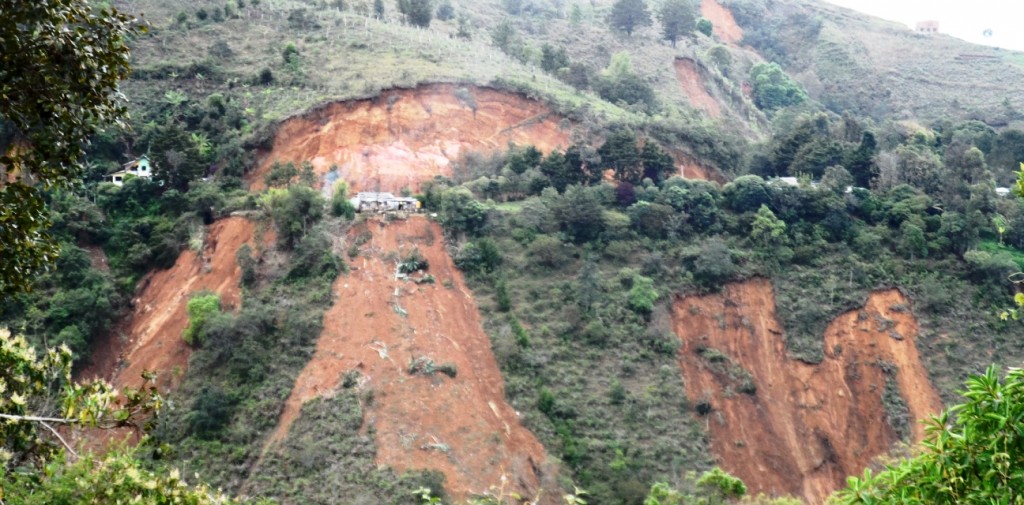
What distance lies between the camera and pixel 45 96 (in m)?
6.73

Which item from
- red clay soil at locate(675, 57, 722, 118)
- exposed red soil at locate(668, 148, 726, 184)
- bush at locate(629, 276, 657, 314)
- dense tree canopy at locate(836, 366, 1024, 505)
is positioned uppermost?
dense tree canopy at locate(836, 366, 1024, 505)

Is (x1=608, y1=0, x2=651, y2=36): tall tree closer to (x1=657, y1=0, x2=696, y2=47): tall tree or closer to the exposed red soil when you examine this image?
(x1=657, y1=0, x2=696, y2=47): tall tree

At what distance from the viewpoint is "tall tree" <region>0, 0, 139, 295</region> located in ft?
21.5

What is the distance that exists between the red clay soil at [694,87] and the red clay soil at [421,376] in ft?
87.7

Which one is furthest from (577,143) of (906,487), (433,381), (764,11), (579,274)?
(764,11)

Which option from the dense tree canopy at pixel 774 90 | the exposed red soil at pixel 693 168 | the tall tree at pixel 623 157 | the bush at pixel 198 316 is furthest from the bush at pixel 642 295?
the dense tree canopy at pixel 774 90

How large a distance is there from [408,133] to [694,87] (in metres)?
23.6

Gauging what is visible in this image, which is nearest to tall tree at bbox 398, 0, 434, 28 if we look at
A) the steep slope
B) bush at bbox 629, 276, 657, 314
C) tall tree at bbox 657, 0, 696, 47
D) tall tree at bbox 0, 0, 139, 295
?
tall tree at bbox 657, 0, 696, 47

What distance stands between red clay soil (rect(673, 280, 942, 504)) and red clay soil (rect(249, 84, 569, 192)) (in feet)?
40.8

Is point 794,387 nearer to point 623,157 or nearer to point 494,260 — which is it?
point 494,260

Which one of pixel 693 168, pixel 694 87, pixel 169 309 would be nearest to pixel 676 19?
pixel 694 87

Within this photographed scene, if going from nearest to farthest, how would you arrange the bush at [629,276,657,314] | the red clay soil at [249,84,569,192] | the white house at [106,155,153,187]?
the bush at [629,276,657,314]
the white house at [106,155,153,187]
the red clay soil at [249,84,569,192]

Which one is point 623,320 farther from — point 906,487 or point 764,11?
point 764,11

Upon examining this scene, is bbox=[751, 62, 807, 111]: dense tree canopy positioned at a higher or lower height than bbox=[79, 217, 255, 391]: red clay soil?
higher
